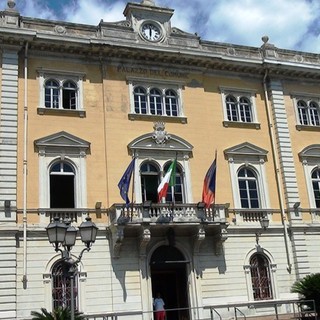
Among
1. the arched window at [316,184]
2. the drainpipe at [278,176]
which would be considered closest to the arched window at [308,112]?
the drainpipe at [278,176]

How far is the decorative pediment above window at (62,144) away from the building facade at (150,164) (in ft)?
0.16

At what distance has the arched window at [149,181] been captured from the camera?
2340cm

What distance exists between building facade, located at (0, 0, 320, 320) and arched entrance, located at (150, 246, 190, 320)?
6cm

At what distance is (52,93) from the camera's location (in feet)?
76.8

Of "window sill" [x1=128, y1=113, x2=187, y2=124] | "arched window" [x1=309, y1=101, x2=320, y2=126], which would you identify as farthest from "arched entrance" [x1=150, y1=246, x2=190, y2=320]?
"arched window" [x1=309, y1=101, x2=320, y2=126]

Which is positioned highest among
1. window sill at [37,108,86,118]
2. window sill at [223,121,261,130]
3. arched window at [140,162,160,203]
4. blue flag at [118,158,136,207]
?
window sill at [223,121,261,130]

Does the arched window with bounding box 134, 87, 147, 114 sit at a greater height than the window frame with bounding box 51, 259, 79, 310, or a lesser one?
greater

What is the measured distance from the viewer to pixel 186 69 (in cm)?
2594

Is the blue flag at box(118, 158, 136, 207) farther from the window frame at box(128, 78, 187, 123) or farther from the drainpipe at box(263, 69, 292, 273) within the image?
the drainpipe at box(263, 69, 292, 273)

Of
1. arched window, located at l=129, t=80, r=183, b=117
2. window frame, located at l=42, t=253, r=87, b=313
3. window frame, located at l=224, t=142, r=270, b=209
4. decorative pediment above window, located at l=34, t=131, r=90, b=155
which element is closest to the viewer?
window frame, located at l=42, t=253, r=87, b=313

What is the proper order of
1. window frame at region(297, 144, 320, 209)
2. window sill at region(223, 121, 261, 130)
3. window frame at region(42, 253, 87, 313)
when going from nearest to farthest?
window frame at region(42, 253, 87, 313), window sill at region(223, 121, 261, 130), window frame at region(297, 144, 320, 209)

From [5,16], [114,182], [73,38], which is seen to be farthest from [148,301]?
[5,16]

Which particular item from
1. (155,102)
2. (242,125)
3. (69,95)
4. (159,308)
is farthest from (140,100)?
(159,308)

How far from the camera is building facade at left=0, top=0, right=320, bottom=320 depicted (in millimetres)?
21156
